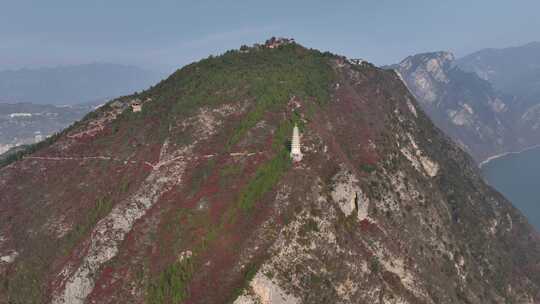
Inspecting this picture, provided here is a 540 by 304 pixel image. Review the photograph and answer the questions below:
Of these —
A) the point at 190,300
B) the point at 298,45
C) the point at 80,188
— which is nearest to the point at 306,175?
the point at 190,300

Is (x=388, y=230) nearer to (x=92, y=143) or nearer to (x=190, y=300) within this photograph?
(x=190, y=300)

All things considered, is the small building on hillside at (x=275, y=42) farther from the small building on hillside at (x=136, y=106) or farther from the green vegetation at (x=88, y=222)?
the green vegetation at (x=88, y=222)

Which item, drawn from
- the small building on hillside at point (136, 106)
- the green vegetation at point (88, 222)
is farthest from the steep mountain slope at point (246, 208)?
the small building on hillside at point (136, 106)

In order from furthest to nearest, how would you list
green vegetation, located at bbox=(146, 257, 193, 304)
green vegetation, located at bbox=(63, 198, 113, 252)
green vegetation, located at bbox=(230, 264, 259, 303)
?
green vegetation, located at bbox=(63, 198, 113, 252)
green vegetation, located at bbox=(146, 257, 193, 304)
green vegetation, located at bbox=(230, 264, 259, 303)

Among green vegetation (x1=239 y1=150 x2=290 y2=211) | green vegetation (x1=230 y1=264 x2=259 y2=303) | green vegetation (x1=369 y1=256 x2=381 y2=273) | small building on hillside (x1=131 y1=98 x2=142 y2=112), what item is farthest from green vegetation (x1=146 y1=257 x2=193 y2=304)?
small building on hillside (x1=131 y1=98 x2=142 y2=112)

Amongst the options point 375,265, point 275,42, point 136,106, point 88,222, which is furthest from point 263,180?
point 275,42

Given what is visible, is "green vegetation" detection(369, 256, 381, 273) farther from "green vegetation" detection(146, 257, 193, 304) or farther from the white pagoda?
"green vegetation" detection(146, 257, 193, 304)
